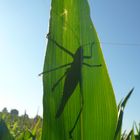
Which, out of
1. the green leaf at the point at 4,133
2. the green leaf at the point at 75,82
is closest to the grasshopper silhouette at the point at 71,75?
the green leaf at the point at 75,82

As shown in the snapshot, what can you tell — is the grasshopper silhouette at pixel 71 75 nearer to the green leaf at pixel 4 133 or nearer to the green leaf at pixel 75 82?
the green leaf at pixel 75 82

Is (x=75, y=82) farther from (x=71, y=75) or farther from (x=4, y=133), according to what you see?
(x=4, y=133)

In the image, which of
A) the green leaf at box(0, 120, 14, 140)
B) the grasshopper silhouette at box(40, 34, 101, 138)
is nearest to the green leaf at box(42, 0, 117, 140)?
the grasshopper silhouette at box(40, 34, 101, 138)

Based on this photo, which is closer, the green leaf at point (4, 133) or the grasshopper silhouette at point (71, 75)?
the grasshopper silhouette at point (71, 75)

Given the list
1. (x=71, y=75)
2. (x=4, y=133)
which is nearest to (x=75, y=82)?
(x=71, y=75)

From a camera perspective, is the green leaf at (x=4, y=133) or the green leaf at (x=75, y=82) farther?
the green leaf at (x=4, y=133)

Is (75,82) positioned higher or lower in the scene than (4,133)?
higher

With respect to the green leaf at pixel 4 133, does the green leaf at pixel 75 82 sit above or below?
above

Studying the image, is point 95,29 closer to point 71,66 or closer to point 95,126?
point 71,66
